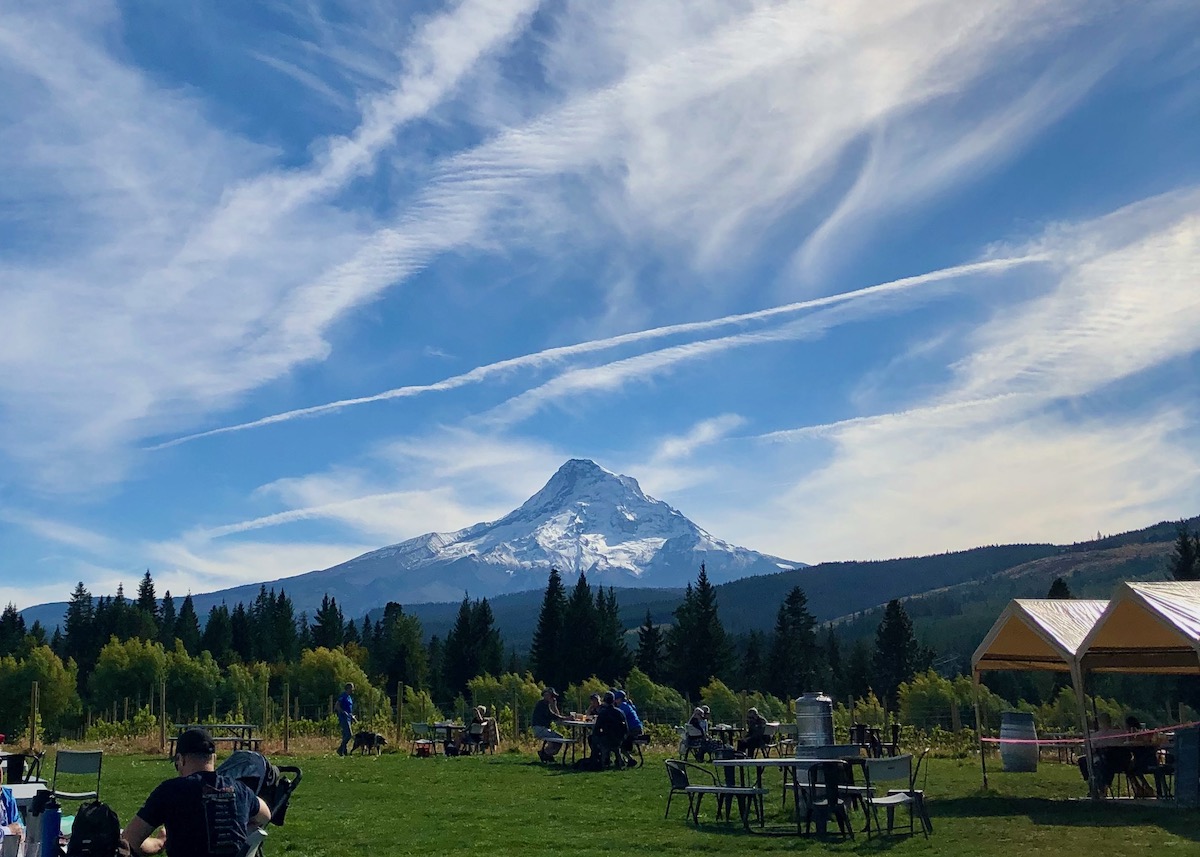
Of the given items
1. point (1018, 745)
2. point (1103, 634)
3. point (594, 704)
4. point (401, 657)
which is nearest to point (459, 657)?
point (401, 657)

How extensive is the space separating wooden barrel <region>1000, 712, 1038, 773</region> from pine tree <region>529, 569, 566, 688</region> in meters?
62.9

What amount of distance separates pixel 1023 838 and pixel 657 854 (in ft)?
12.9

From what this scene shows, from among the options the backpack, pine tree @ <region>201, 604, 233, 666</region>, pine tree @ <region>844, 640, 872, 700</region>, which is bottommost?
pine tree @ <region>844, 640, 872, 700</region>

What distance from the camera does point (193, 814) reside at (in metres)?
5.64

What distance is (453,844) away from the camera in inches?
419

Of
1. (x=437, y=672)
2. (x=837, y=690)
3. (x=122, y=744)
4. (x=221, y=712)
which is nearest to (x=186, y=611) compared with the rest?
(x=437, y=672)

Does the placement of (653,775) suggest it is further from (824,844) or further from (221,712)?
(221,712)

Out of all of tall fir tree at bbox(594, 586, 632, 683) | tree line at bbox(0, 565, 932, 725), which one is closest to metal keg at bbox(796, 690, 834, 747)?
tree line at bbox(0, 565, 932, 725)

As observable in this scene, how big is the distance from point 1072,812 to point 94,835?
1215cm

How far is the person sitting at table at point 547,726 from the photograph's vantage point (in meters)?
20.2

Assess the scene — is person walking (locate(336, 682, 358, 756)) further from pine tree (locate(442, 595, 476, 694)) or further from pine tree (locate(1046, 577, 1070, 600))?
pine tree (locate(442, 595, 476, 694))

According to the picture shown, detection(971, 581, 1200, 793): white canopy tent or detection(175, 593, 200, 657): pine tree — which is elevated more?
detection(175, 593, 200, 657): pine tree

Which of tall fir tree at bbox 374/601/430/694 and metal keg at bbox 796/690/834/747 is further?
tall fir tree at bbox 374/601/430/694

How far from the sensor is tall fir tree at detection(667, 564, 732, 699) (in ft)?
263
